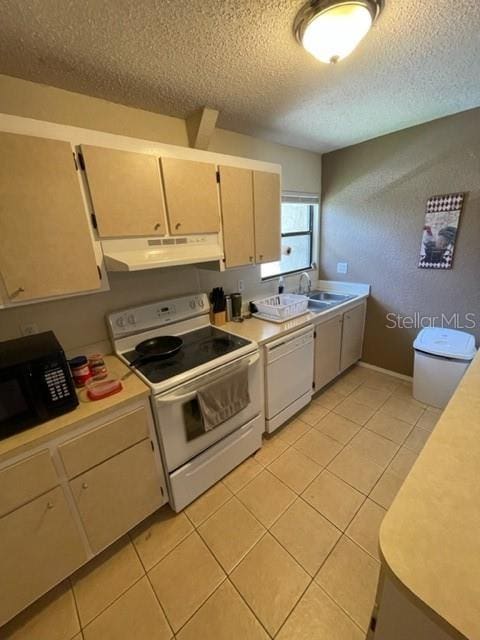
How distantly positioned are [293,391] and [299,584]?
1.20 metres

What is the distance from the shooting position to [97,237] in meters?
1.43

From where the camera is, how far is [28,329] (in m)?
1.54

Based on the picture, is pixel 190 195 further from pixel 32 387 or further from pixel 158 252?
pixel 32 387

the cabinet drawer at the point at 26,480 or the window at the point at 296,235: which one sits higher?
the window at the point at 296,235

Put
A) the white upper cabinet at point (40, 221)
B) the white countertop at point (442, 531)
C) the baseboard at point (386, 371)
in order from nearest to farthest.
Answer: the white countertop at point (442, 531)
the white upper cabinet at point (40, 221)
the baseboard at point (386, 371)

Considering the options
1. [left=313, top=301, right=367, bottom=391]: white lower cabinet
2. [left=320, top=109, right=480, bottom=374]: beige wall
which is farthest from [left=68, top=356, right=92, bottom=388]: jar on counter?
[left=320, top=109, right=480, bottom=374]: beige wall

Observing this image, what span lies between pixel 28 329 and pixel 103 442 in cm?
82

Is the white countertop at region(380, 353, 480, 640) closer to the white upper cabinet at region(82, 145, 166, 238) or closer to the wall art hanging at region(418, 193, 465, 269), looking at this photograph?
the white upper cabinet at region(82, 145, 166, 238)

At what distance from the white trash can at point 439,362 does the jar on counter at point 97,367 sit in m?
2.58

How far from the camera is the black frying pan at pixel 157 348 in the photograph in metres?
1.65

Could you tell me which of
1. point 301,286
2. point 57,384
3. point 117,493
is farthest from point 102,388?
point 301,286

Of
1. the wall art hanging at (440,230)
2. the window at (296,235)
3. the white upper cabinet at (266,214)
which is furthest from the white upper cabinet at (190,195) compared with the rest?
the wall art hanging at (440,230)

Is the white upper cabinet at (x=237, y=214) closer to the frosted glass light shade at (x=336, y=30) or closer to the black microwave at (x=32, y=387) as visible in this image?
the frosted glass light shade at (x=336, y=30)

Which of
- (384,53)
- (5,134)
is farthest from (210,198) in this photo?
(384,53)
